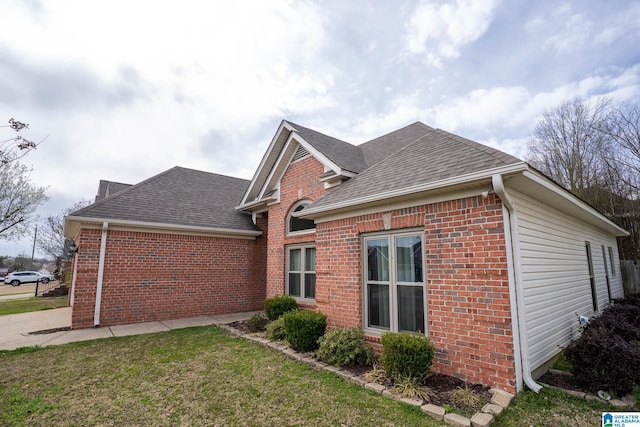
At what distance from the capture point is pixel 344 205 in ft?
20.1

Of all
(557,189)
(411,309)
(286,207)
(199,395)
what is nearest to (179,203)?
(286,207)

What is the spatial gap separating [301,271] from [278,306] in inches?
50.4

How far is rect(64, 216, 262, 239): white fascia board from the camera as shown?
28.6 ft

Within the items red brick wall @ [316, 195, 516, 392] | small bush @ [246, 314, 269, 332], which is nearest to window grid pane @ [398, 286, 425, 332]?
red brick wall @ [316, 195, 516, 392]

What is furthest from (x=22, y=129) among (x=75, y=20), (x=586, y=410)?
(x=586, y=410)

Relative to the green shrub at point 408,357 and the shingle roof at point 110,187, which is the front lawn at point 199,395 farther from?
the shingle roof at point 110,187

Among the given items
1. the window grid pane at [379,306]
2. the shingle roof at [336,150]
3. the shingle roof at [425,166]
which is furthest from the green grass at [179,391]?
the shingle roof at [336,150]

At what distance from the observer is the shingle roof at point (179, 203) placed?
9.51m

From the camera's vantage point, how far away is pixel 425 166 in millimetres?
5688

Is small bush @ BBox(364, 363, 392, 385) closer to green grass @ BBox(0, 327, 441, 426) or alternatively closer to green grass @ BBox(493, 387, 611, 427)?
green grass @ BBox(0, 327, 441, 426)

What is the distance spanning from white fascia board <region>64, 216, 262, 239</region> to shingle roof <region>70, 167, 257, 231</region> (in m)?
0.13

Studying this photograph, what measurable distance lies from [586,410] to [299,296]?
6.78 meters

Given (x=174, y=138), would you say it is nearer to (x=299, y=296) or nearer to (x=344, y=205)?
(x=299, y=296)

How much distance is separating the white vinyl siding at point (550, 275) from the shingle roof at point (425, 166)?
840mm
